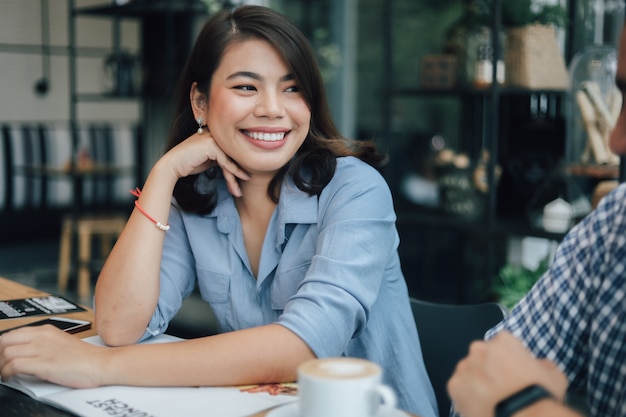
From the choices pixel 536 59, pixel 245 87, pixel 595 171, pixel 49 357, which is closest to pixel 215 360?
pixel 49 357

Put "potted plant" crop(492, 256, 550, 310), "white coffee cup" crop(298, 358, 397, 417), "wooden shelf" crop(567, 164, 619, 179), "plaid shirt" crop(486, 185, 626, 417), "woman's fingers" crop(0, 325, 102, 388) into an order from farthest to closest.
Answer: "potted plant" crop(492, 256, 550, 310) → "wooden shelf" crop(567, 164, 619, 179) → "woman's fingers" crop(0, 325, 102, 388) → "plaid shirt" crop(486, 185, 626, 417) → "white coffee cup" crop(298, 358, 397, 417)

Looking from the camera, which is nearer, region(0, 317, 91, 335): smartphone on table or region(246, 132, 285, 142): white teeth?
Answer: region(0, 317, 91, 335): smartphone on table

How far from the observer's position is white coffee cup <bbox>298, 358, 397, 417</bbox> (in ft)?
2.67

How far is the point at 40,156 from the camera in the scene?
702 centimetres

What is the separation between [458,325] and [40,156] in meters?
6.23

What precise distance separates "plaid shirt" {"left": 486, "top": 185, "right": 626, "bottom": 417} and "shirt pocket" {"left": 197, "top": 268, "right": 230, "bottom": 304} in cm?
60

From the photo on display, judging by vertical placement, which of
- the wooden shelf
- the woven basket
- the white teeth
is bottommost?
the wooden shelf

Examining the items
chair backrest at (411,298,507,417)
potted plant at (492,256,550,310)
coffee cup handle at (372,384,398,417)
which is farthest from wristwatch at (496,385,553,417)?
potted plant at (492,256,550,310)

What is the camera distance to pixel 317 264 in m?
1.33

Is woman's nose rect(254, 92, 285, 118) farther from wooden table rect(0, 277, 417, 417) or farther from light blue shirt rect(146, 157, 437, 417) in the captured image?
wooden table rect(0, 277, 417, 417)

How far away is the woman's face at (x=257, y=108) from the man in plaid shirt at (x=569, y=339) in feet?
2.03

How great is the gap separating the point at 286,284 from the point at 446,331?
331 millimetres

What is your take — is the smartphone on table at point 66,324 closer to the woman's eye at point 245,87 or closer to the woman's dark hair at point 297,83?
the woman's dark hair at point 297,83

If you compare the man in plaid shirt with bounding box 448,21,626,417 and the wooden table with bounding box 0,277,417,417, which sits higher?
the man in plaid shirt with bounding box 448,21,626,417
